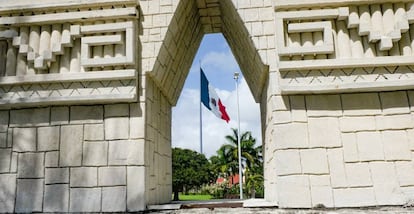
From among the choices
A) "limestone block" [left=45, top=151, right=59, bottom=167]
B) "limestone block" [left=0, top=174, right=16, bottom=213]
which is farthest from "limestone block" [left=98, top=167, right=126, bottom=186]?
"limestone block" [left=0, top=174, right=16, bottom=213]

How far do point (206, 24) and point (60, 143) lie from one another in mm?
3113

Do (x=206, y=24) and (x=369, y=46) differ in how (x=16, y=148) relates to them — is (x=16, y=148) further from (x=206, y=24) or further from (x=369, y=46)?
(x=369, y=46)

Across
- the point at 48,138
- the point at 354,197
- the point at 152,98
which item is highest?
the point at 152,98

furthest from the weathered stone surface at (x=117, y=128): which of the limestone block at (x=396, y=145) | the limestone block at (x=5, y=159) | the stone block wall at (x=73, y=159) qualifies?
the limestone block at (x=396, y=145)

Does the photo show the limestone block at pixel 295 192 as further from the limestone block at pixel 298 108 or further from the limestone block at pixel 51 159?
the limestone block at pixel 51 159

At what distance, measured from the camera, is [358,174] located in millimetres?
3826

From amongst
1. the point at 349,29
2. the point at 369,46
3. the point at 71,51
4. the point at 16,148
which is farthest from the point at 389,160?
the point at 16,148

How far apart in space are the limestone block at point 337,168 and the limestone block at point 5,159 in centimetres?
380

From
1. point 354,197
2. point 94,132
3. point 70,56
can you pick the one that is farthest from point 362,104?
point 70,56

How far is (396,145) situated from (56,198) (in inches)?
154

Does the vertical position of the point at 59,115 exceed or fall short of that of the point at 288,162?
it exceeds it

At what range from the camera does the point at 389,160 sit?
3.84 metres

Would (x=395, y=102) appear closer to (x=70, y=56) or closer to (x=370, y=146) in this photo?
(x=370, y=146)

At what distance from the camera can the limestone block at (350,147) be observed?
3.87 m
